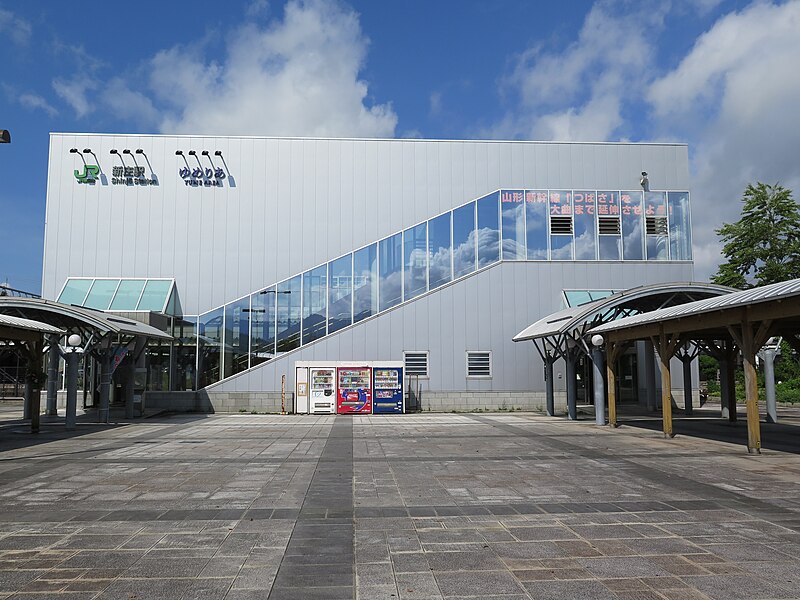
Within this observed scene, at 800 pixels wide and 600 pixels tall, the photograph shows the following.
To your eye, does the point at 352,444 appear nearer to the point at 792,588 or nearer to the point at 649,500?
the point at 649,500

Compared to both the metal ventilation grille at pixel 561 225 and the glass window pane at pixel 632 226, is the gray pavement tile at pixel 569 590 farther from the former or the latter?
the glass window pane at pixel 632 226

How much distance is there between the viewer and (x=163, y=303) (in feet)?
95.6

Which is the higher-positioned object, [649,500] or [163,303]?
[163,303]

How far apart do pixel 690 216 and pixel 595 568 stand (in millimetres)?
30093

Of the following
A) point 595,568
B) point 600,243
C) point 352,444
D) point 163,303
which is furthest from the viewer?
point 600,243

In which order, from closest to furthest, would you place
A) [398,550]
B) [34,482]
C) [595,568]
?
1. [595,568]
2. [398,550]
3. [34,482]

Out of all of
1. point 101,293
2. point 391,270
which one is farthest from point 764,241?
point 101,293

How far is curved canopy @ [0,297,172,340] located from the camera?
789 inches

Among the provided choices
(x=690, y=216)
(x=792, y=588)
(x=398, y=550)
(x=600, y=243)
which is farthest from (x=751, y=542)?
(x=690, y=216)

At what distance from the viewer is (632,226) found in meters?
31.5

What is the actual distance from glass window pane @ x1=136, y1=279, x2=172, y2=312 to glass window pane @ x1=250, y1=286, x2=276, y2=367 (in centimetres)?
396

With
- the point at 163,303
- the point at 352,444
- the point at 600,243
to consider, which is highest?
the point at 600,243

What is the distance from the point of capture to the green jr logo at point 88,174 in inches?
1195

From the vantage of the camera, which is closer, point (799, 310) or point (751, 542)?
point (751, 542)
